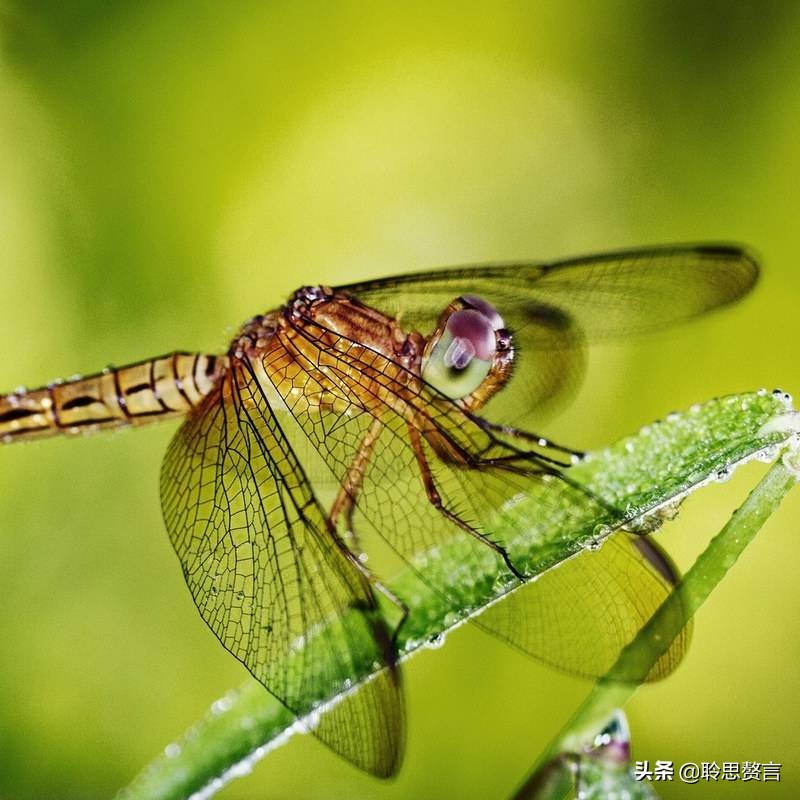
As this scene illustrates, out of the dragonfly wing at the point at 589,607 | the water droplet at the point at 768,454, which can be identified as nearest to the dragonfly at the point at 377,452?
the dragonfly wing at the point at 589,607

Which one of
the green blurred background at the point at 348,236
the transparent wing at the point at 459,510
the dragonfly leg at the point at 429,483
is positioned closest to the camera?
the transparent wing at the point at 459,510

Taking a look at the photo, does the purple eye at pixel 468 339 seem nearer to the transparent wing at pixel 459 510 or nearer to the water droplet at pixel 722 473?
the transparent wing at pixel 459 510

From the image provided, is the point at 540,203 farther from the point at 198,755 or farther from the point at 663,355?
the point at 198,755

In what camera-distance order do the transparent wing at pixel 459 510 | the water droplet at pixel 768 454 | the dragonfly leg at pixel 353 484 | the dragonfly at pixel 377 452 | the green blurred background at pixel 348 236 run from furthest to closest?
the green blurred background at pixel 348 236
the dragonfly leg at pixel 353 484
the dragonfly at pixel 377 452
the transparent wing at pixel 459 510
the water droplet at pixel 768 454

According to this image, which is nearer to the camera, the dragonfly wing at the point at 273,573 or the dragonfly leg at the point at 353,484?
the dragonfly wing at the point at 273,573

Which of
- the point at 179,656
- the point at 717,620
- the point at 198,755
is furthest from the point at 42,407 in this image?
the point at 717,620

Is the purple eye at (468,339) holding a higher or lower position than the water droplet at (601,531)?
higher

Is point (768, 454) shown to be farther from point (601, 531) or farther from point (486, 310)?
point (486, 310)
